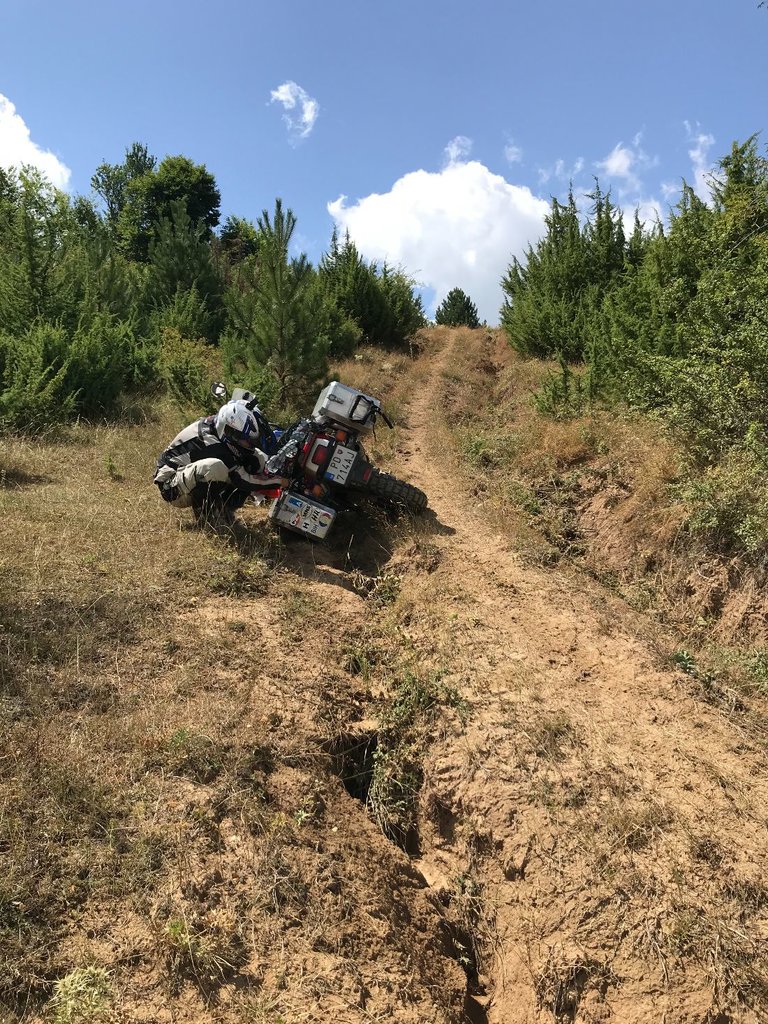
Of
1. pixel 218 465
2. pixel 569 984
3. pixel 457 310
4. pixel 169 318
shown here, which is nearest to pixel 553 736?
pixel 569 984

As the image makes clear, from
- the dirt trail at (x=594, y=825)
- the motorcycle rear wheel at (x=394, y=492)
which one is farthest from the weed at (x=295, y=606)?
the motorcycle rear wheel at (x=394, y=492)

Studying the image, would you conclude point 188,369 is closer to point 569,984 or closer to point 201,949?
Result: point 201,949

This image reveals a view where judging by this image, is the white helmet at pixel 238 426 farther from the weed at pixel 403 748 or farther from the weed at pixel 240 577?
the weed at pixel 403 748

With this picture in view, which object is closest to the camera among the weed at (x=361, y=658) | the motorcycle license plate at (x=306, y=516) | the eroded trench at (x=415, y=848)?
the eroded trench at (x=415, y=848)

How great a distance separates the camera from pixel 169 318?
47.2 feet

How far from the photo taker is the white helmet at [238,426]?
5652mm

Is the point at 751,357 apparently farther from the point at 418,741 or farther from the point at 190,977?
the point at 190,977

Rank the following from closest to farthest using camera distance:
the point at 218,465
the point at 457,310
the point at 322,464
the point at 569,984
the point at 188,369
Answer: the point at 569,984 → the point at 218,465 → the point at 322,464 → the point at 188,369 → the point at 457,310

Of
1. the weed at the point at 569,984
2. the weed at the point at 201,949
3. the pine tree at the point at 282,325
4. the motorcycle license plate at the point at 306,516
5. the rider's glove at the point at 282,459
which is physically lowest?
the weed at the point at 201,949

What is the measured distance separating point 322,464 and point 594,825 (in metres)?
4.12

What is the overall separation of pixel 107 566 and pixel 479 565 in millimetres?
3327

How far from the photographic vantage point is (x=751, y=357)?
550cm

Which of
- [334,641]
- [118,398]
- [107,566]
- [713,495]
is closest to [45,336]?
[118,398]

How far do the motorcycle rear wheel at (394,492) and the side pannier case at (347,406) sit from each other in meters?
0.62
